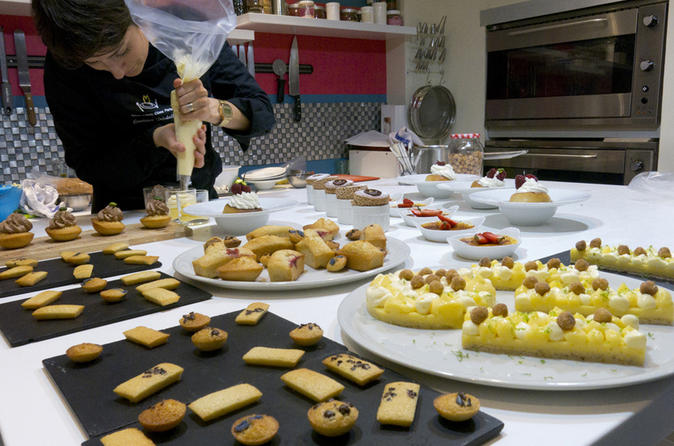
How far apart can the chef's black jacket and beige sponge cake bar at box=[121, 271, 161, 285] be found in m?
1.00

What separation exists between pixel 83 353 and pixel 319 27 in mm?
3511

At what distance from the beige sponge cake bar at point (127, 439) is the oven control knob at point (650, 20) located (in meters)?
3.77

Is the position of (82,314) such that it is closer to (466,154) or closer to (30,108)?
(466,154)

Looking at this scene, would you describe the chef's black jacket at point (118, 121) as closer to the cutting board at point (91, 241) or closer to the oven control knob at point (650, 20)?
the cutting board at point (91, 241)

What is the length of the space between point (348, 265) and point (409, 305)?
1.16 ft

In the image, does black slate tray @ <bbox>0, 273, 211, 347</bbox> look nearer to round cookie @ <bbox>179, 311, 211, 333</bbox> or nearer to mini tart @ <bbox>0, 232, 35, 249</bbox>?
round cookie @ <bbox>179, 311, 211, 333</bbox>

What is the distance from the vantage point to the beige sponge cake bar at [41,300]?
99 centimetres

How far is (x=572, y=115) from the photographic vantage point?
3.78 metres

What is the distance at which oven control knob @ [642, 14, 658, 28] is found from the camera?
3.29m

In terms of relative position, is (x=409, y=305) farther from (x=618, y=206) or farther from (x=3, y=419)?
(x=618, y=206)

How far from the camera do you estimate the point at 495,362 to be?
2.24 ft

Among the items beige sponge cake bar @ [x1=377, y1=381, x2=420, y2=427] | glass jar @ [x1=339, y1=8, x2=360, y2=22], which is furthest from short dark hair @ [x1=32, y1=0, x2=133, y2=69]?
glass jar @ [x1=339, y1=8, x2=360, y2=22]

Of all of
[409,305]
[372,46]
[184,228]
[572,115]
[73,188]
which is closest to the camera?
Answer: [409,305]

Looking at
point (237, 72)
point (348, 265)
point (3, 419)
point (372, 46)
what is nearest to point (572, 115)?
point (372, 46)
